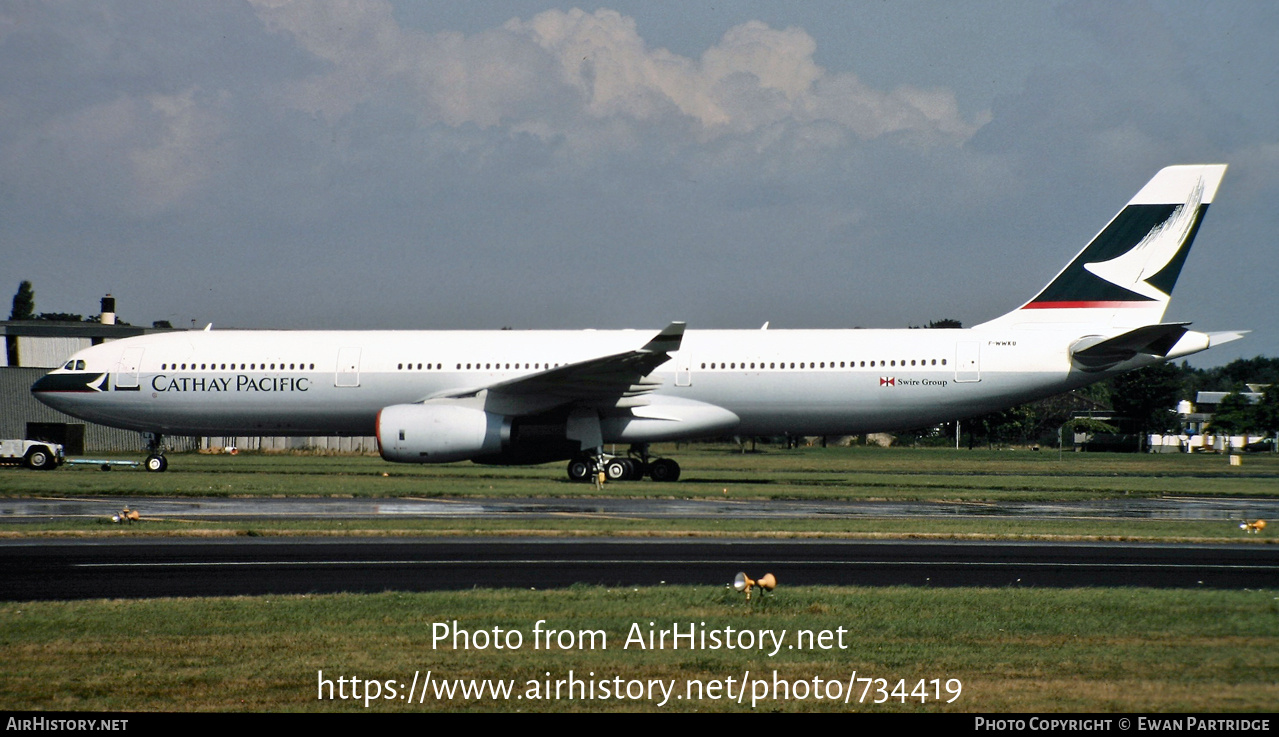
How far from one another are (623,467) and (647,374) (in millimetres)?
2574

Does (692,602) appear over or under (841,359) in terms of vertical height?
under

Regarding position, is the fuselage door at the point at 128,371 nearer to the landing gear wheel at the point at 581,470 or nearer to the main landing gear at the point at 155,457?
the main landing gear at the point at 155,457

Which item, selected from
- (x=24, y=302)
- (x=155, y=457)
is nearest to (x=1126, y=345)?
(x=155, y=457)

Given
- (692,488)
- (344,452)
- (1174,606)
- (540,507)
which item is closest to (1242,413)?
(344,452)

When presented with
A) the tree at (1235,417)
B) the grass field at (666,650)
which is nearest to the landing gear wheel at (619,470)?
the grass field at (666,650)

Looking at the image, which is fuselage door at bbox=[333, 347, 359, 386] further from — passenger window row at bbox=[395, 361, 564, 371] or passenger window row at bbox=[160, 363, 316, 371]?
passenger window row at bbox=[395, 361, 564, 371]

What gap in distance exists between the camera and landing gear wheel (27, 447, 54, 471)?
114ft

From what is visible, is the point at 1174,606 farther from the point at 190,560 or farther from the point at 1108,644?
the point at 190,560

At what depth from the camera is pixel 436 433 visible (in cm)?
2741

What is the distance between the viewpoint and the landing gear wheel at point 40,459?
3469cm

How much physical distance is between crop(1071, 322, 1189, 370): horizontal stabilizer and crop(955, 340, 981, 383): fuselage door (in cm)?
226

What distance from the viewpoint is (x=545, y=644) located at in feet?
27.4

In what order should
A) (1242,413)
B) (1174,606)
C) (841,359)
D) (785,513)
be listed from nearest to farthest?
(1174,606), (785,513), (841,359), (1242,413)

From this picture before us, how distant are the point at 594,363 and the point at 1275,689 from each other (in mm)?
21211
